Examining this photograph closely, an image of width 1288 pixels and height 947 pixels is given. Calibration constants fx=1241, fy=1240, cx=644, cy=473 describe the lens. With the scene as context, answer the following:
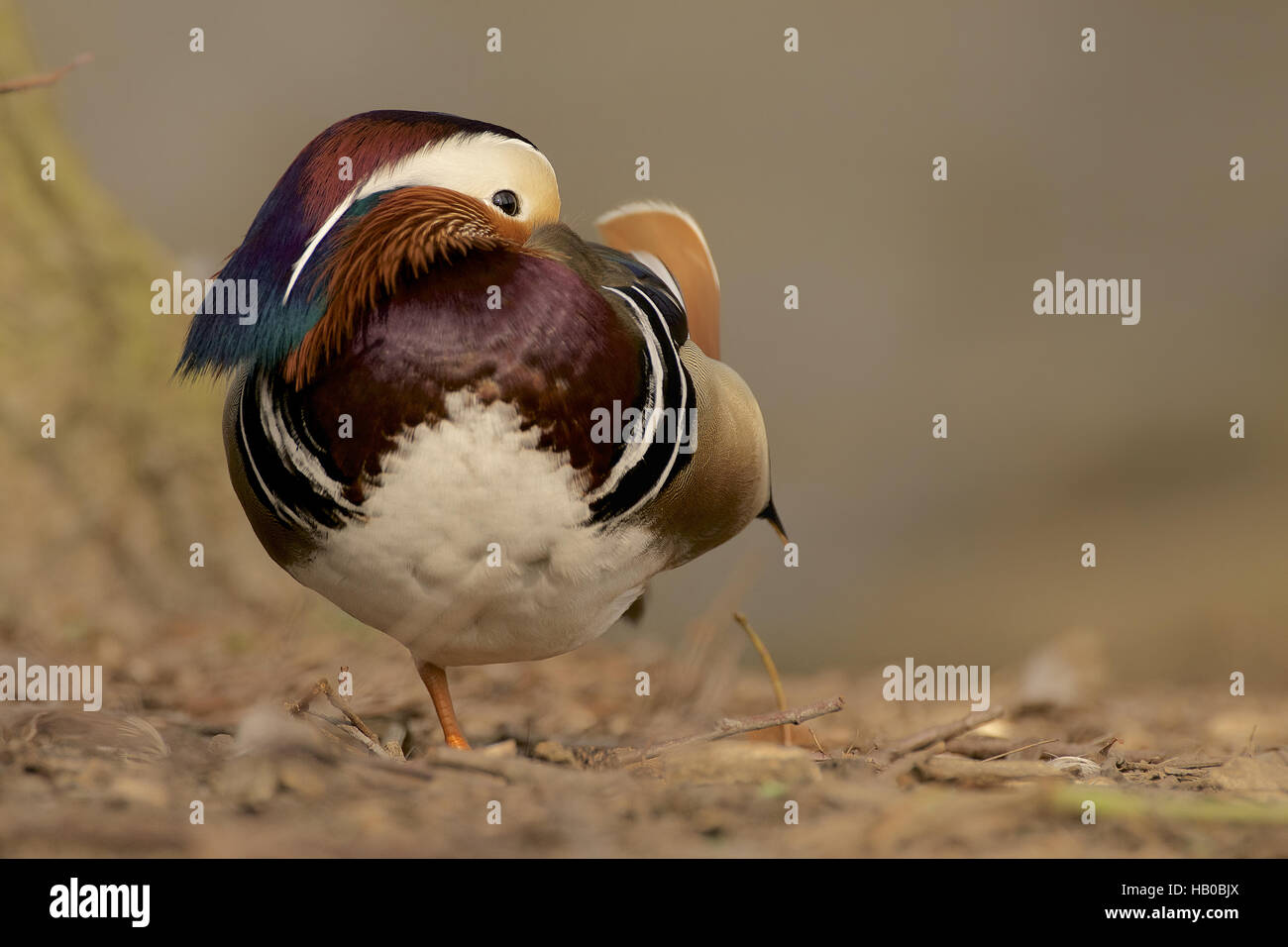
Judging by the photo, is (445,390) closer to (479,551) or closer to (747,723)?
(479,551)

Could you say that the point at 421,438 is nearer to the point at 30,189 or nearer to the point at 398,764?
the point at 398,764

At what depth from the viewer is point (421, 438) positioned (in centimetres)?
171

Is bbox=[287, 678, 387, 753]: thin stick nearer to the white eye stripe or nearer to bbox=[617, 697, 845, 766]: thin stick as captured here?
bbox=[617, 697, 845, 766]: thin stick

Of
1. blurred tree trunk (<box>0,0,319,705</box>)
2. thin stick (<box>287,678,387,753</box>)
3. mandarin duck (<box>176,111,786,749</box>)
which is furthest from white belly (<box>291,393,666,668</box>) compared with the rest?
blurred tree trunk (<box>0,0,319,705</box>)

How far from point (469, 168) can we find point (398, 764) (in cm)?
87

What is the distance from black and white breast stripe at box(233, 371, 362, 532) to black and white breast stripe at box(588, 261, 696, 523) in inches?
14.9

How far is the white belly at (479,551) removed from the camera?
67.7 inches

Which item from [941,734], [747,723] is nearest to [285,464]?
[747,723]

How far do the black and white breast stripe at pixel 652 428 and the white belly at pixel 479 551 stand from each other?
0.17 ft

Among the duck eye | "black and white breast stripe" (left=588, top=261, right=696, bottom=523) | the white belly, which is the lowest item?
the white belly

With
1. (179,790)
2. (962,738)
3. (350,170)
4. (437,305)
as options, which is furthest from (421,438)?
(962,738)

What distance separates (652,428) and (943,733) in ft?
2.10

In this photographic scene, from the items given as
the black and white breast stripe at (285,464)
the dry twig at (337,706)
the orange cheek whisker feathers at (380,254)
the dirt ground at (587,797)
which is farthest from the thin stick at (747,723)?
the orange cheek whisker feathers at (380,254)

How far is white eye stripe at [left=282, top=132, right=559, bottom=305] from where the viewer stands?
1809 mm
